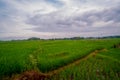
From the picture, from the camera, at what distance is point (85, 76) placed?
9609mm

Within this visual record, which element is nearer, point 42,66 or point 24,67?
point 24,67

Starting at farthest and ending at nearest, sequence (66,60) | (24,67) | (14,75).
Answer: (66,60) < (24,67) < (14,75)

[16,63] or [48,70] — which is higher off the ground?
[16,63]

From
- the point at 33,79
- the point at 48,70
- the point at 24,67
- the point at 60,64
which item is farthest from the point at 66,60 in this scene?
the point at 33,79

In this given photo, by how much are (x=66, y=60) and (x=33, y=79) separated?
5.73 m

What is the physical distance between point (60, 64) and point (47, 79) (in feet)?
13.0

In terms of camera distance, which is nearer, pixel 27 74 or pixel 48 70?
pixel 27 74

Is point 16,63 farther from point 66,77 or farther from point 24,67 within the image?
point 66,77

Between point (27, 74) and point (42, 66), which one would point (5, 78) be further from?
point (42, 66)

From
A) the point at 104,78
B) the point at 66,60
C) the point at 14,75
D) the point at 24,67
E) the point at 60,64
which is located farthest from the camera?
the point at 66,60

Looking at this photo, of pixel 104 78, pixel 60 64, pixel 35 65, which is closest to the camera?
pixel 104 78

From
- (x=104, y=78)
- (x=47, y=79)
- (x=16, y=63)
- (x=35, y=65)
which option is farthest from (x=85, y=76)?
(x=16, y=63)

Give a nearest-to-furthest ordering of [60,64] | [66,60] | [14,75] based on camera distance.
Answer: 1. [14,75]
2. [60,64]
3. [66,60]

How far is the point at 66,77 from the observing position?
31.2ft
